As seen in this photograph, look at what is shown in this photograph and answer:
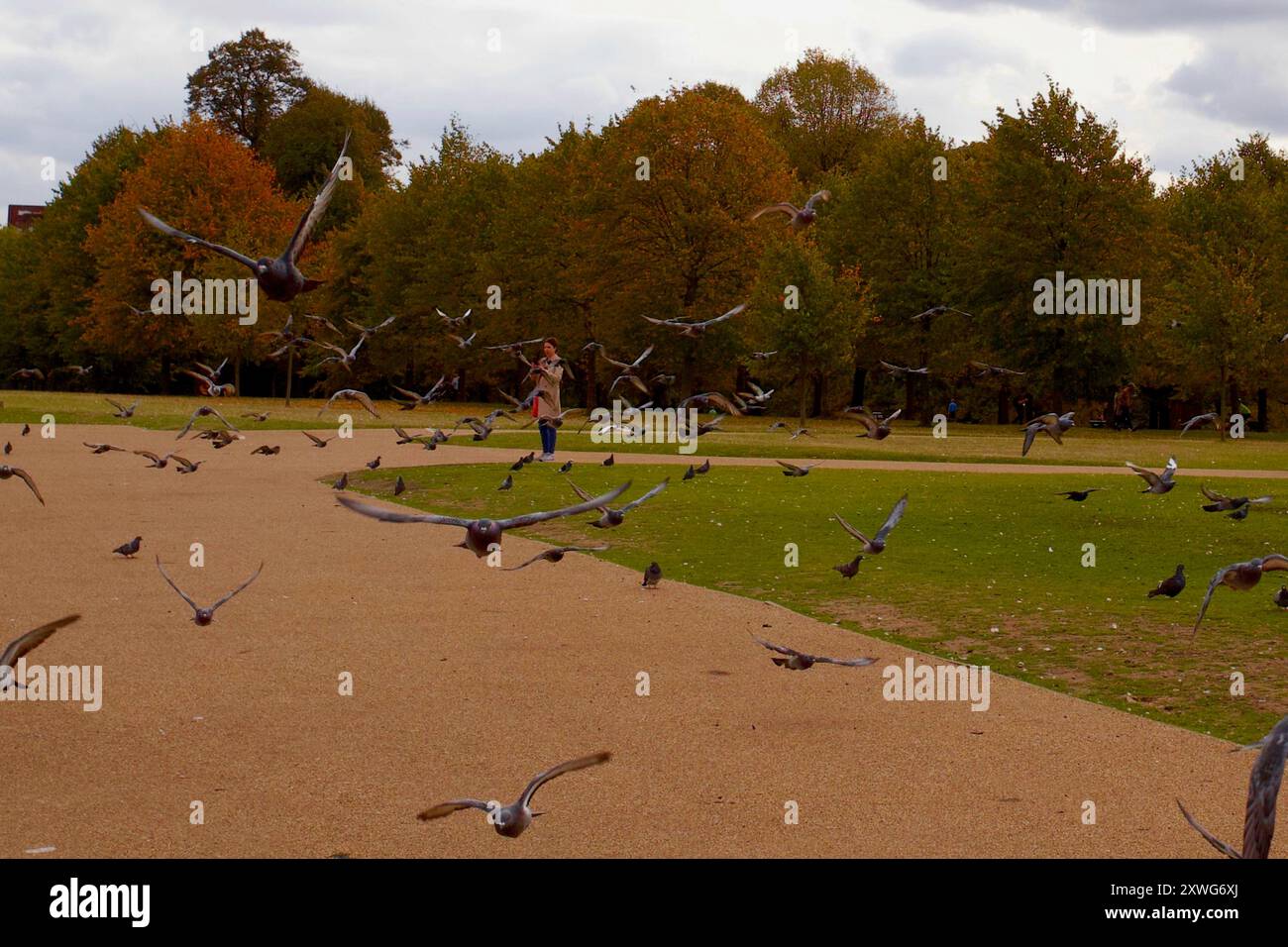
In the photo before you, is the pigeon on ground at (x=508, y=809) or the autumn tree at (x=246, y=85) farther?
the autumn tree at (x=246, y=85)

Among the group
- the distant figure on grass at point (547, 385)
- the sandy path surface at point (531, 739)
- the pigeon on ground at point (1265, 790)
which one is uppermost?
the distant figure on grass at point (547, 385)

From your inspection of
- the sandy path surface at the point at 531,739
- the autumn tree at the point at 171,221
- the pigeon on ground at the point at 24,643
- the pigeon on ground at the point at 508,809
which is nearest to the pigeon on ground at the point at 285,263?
the pigeon on ground at the point at 24,643

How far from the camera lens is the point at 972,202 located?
6450 cm

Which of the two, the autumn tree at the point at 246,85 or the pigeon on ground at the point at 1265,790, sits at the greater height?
the autumn tree at the point at 246,85

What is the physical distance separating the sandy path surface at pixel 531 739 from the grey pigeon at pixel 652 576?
0.69 feet

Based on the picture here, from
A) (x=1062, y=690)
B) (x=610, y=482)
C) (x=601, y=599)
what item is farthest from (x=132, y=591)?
(x=610, y=482)

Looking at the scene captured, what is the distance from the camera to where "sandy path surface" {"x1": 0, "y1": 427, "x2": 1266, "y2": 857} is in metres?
7.39

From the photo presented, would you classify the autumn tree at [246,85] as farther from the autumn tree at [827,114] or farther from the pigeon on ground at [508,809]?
the pigeon on ground at [508,809]

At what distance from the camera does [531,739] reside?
9.15m

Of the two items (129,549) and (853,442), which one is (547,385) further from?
(853,442)

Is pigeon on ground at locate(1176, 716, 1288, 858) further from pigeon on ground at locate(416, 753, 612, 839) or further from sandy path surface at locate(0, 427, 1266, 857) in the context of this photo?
pigeon on ground at locate(416, 753, 612, 839)

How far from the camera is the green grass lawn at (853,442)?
35406 mm

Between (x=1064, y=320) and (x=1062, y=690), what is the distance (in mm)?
50587
